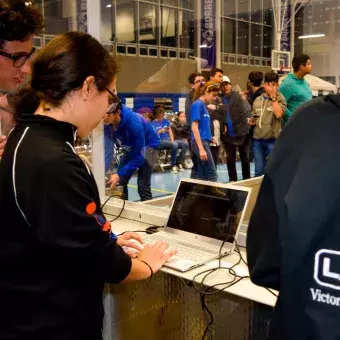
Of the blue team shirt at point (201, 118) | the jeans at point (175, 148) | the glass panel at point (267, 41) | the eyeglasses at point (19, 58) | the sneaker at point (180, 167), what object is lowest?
the sneaker at point (180, 167)

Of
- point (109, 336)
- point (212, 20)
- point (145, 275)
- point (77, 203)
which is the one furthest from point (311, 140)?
point (212, 20)

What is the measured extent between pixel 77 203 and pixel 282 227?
0.57m

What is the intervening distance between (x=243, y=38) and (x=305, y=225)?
11.0 m

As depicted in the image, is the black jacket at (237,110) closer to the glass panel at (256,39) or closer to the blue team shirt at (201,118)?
the blue team shirt at (201,118)

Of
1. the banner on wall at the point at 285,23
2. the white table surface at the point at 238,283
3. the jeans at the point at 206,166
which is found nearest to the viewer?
the white table surface at the point at 238,283

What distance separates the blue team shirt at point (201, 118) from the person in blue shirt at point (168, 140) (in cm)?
174

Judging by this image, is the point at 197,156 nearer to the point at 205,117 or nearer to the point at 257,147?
the point at 205,117

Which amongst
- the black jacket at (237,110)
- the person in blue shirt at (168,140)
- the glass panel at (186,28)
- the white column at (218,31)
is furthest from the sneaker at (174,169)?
the white column at (218,31)

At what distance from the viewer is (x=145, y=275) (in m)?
1.41

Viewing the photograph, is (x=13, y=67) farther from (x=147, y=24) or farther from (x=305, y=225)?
(x=147, y=24)

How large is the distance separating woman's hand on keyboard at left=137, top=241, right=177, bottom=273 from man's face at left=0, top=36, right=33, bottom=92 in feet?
2.31

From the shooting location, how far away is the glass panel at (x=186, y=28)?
9.35 m

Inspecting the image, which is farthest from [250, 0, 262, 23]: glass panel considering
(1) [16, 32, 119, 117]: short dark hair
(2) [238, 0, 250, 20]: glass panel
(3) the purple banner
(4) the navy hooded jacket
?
(1) [16, 32, 119, 117]: short dark hair

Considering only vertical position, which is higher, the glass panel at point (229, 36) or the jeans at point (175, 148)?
the glass panel at point (229, 36)
